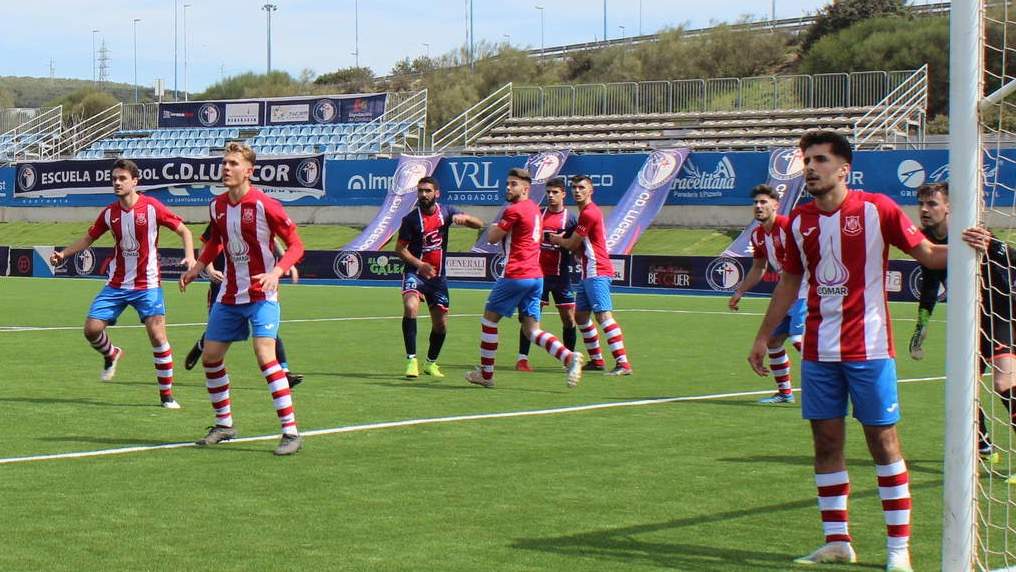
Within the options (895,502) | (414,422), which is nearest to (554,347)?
(414,422)

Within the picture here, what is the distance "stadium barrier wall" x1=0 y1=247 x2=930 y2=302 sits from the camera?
30.2 metres

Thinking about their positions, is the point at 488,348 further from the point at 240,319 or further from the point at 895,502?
the point at 895,502

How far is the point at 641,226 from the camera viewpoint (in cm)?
3797

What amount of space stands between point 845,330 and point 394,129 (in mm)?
45620

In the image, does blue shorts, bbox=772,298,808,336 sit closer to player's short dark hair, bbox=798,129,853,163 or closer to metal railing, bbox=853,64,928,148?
player's short dark hair, bbox=798,129,853,163

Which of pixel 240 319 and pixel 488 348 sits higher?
pixel 240 319

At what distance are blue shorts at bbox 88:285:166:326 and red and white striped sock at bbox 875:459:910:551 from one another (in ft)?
25.6

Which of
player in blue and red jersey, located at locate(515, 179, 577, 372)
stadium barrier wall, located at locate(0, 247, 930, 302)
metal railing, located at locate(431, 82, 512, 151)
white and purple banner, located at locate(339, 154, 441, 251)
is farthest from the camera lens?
metal railing, located at locate(431, 82, 512, 151)

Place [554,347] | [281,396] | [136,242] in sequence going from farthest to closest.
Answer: [554,347]
[136,242]
[281,396]

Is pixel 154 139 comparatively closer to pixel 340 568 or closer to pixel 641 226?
pixel 641 226

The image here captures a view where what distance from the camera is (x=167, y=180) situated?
48.8 metres

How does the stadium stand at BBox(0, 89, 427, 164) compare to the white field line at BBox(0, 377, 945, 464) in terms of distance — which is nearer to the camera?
the white field line at BBox(0, 377, 945, 464)

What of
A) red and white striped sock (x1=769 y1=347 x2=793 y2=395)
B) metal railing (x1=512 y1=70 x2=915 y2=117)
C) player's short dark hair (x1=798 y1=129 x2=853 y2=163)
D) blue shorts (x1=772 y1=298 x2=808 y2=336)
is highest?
metal railing (x1=512 y1=70 x2=915 y2=117)

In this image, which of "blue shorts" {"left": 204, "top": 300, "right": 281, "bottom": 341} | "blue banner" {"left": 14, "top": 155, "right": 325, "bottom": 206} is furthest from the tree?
"blue shorts" {"left": 204, "top": 300, "right": 281, "bottom": 341}
